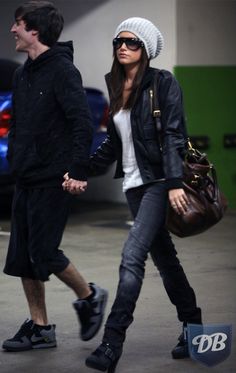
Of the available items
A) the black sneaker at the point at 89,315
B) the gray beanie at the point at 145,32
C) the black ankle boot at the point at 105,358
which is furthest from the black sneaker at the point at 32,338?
the gray beanie at the point at 145,32

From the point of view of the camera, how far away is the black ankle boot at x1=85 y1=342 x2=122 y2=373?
548 centimetres

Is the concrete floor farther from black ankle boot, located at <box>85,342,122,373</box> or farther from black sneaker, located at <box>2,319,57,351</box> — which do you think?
black ankle boot, located at <box>85,342,122,373</box>

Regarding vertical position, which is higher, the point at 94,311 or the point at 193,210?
the point at 193,210

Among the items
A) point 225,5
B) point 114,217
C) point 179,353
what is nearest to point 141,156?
point 179,353

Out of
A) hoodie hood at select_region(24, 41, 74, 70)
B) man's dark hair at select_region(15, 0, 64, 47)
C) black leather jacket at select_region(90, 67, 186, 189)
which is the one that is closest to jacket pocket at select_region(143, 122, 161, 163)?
black leather jacket at select_region(90, 67, 186, 189)

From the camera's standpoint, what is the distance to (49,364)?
19.1 feet

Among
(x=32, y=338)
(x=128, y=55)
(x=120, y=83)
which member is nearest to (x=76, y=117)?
(x=120, y=83)

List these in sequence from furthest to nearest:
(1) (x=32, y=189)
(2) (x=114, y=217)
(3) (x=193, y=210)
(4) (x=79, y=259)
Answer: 1. (2) (x=114, y=217)
2. (4) (x=79, y=259)
3. (1) (x=32, y=189)
4. (3) (x=193, y=210)

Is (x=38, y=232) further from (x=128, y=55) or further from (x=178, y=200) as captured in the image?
(x=128, y=55)

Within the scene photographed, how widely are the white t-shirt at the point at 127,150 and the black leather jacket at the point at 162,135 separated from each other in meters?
0.05

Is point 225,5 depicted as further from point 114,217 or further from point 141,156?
point 141,156

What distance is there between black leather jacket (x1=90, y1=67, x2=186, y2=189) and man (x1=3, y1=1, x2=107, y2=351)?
39 cm

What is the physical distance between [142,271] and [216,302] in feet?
6.13

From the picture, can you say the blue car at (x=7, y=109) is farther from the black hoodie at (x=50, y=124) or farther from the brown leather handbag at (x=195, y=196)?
the brown leather handbag at (x=195, y=196)
